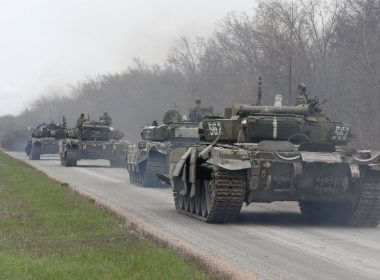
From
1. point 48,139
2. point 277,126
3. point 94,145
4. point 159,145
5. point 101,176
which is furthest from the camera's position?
point 48,139

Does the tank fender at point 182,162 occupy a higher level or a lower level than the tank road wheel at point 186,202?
higher

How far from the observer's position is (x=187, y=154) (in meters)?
16.8

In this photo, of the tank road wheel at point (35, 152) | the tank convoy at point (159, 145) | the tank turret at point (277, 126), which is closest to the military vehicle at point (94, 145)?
the tank road wheel at point (35, 152)

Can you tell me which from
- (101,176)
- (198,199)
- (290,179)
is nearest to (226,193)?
(290,179)

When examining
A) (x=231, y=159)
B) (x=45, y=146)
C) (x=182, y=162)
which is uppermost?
(x=231, y=159)

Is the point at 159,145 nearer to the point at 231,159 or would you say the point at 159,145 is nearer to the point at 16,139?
the point at 231,159

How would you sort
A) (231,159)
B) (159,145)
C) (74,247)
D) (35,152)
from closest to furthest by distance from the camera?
(74,247) → (231,159) → (159,145) → (35,152)

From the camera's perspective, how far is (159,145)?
25.2 metres

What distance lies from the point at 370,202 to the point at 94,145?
22.1 metres

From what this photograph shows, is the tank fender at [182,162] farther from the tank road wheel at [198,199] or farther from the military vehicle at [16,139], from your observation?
the military vehicle at [16,139]

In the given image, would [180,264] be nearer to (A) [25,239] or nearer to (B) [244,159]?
(A) [25,239]

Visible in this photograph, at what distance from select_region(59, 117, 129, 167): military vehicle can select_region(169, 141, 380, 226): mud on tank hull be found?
68.5ft

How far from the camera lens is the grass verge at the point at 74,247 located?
8.95m

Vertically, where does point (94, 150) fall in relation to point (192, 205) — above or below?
above
